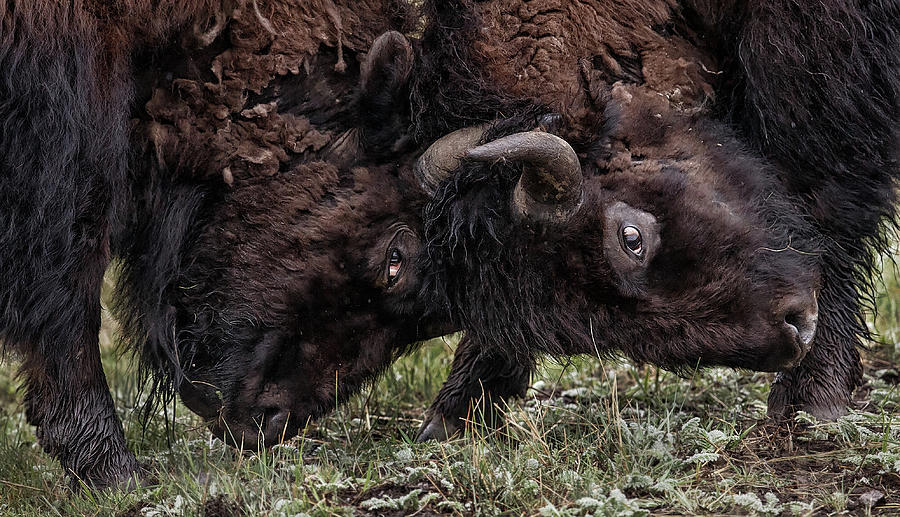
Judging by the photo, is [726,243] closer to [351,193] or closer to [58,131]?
[351,193]

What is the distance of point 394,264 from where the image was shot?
448 centimetres

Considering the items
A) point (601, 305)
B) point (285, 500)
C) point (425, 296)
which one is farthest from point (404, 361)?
point (285, 500)

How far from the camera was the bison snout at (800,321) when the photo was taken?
13.6 ft

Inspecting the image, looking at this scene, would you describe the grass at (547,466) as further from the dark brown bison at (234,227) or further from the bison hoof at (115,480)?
the dark brown bison at (234,227)

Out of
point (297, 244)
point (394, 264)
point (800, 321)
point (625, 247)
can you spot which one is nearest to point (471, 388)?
point (394, 264)

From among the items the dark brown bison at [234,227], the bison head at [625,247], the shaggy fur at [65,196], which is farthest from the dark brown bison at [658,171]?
the shaggy fur at [65,196]

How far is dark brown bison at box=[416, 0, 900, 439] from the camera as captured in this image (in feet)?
13.6

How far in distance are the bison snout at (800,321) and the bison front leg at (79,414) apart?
2582mm

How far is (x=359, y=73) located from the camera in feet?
14.9

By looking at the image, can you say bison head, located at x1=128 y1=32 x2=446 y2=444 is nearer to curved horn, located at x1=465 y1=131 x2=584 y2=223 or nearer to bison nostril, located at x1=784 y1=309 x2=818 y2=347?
curved horn, located at x1=465 y1=131 x2=584 y2=223

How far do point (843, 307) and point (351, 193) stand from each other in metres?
2.19

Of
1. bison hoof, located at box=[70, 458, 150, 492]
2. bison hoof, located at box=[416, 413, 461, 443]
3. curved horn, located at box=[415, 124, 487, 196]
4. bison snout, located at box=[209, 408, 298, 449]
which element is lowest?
bison hoof, located at box=[416, 413, 461, 443]

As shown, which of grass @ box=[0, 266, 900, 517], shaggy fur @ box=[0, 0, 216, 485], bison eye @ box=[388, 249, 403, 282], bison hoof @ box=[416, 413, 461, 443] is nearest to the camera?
grass @ box=[0, 266, 900, 517]

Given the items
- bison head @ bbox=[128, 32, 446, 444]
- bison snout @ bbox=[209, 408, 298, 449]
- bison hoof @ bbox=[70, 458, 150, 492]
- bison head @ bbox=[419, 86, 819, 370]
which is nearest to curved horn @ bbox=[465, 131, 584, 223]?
bison head @ bbox=[419, 86, 819, 370]
